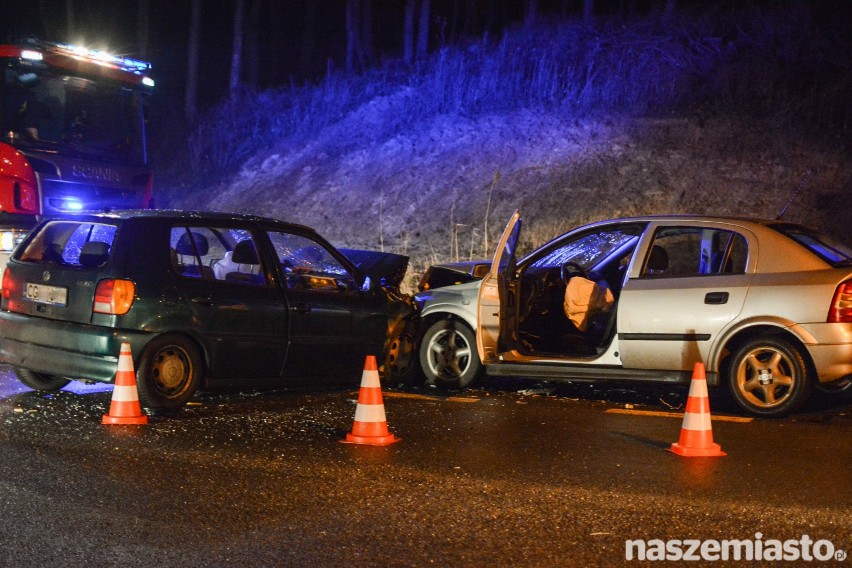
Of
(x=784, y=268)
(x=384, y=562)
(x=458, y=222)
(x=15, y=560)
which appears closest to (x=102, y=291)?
(x=15, y=560)

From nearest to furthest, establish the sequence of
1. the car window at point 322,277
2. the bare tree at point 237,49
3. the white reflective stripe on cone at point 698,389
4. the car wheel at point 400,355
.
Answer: the white reflective stripe on cone at point 698,389 → the car window at point 322,277 → the car wheel at point 400,355 → the bare tree at point 237,49

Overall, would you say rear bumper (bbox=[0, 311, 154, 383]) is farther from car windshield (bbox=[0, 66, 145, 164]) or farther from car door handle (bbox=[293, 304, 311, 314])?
car windshield (bbox=[0, 66, 145, 164])

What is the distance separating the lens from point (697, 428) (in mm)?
6949

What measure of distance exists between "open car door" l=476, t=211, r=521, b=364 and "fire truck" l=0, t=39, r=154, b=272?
6398 mm

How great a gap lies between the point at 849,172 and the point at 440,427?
486 inches

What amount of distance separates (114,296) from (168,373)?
2.40 feet

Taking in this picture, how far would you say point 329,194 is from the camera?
74.6ft

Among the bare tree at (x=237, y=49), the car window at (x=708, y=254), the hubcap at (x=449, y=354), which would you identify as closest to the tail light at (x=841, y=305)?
the car window at (x=708, y=254)

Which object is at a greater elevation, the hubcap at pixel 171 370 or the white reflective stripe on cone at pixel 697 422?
the hubcap at pixel 171 370

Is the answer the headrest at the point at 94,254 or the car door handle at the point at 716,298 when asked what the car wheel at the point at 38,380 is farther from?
the car door handle at the point at 716,298

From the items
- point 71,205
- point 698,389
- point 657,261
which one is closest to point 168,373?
point 698,389

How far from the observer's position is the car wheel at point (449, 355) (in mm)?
9711

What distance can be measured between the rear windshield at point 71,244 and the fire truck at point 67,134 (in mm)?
4086

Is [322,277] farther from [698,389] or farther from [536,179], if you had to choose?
[536,179]
